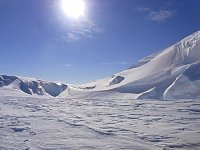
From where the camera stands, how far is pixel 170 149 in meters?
11.0

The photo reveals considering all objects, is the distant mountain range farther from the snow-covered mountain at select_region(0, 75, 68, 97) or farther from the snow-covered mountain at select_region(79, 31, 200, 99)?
the snow-covered mountain at select_region(0, 75, 68, 97)

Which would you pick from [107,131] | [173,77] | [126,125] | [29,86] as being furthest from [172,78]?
[29,86]

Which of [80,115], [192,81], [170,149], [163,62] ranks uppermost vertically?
[163,62]

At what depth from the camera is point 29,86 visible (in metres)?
58.8

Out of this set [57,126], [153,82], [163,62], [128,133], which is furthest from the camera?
[163,62]

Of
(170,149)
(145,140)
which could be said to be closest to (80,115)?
(145,140)

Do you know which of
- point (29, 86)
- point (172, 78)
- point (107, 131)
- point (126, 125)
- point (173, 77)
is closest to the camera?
point (107, 131)

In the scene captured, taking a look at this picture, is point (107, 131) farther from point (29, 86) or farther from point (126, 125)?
point (29, 86)

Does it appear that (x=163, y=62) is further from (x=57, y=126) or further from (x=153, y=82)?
(x=57, y=126)

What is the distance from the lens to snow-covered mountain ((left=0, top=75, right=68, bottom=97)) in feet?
186

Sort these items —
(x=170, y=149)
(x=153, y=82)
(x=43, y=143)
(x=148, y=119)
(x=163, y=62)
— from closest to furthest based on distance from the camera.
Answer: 1. (x=170, y=149)
2. (x=43, y=143)
3. (x=148, y=119)
4. (x=153, y=82)
5. (x=163, y=62)

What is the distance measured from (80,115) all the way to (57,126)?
4.45m

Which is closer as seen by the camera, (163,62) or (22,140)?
(22,140)

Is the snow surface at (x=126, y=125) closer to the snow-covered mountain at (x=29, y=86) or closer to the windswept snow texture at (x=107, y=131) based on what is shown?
the windswept snow texture at (x=107, y=131)
